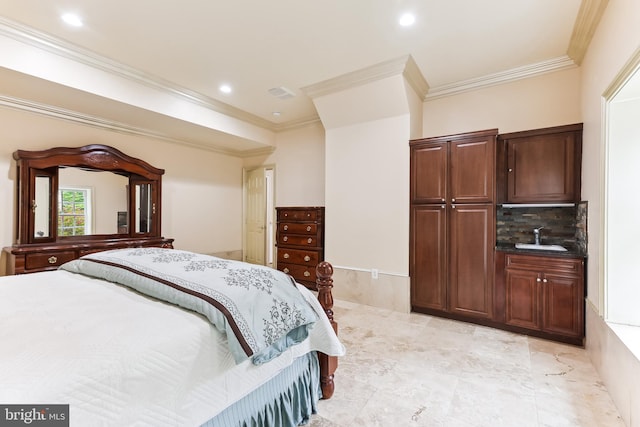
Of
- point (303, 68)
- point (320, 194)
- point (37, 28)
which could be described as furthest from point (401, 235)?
point (37, 28)

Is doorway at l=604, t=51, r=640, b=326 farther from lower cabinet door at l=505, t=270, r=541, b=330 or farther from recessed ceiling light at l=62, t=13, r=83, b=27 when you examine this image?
recessed ceiling light at l=62, t=13, r=83, b=27

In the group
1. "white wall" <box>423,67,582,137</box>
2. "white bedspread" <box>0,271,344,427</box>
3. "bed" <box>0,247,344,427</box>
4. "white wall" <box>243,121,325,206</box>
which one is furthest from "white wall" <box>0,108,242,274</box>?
"white wall" <box>423,67,582,137</box>

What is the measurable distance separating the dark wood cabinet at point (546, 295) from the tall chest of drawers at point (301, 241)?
7.75ft

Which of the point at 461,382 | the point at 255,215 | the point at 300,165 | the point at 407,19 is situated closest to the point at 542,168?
the point at 407,19

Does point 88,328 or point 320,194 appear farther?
point 320,194

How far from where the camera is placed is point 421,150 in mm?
3383

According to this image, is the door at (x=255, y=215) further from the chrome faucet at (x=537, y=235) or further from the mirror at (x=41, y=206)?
the chrome faucet at (x=537, y=235)

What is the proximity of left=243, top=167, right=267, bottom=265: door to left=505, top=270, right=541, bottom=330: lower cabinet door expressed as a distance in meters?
3.93

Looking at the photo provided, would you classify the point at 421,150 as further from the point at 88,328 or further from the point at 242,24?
the point at 88,328

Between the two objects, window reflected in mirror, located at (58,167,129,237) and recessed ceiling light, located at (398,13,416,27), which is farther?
window reflected in mirror, located at (58,167,129,237)

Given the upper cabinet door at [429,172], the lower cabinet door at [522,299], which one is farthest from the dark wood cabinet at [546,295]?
the upper cabinet door at [429,172]

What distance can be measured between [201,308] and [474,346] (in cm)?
250

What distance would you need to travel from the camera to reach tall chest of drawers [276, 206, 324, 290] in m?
4.24

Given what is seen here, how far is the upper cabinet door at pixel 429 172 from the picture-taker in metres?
3.25
